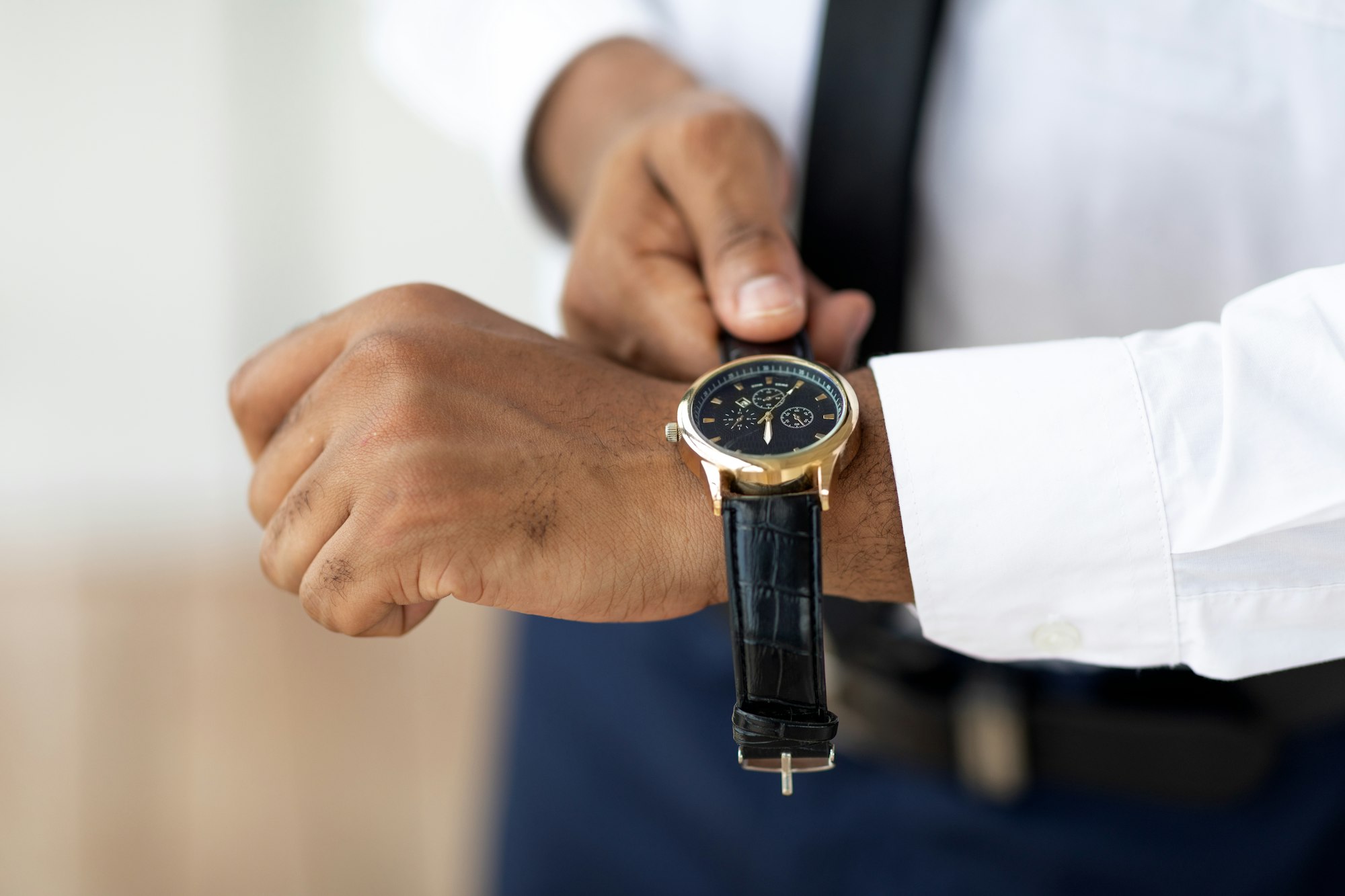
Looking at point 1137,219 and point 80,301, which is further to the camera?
point 80,301

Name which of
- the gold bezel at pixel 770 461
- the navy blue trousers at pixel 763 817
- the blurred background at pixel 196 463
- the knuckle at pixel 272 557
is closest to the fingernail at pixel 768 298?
the gold bezel at pixel 770 461

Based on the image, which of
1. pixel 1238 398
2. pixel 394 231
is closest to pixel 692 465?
pixel 1238 398

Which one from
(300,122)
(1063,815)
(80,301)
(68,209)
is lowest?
(1063,815)

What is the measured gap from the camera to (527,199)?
3.98ft

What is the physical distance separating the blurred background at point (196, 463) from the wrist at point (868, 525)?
61.8 inches

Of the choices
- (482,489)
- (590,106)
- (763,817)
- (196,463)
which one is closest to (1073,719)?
(763,817)

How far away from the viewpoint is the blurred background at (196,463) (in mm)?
2094

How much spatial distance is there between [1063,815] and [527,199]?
3.24 feet

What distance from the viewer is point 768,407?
2.28 feet

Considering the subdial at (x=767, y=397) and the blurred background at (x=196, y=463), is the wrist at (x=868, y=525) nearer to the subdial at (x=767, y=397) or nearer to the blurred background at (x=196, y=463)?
the subdial at (x=767, y=397)

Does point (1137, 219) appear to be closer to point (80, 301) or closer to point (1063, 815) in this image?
point (1063, 815)

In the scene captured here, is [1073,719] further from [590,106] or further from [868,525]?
[590,106]

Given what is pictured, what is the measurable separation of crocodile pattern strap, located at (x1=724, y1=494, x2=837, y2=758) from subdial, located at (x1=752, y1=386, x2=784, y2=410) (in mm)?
80

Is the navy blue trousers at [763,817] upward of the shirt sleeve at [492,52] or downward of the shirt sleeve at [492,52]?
downward
